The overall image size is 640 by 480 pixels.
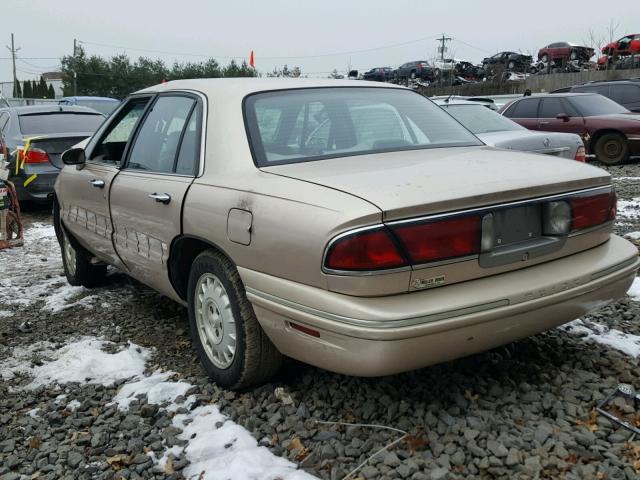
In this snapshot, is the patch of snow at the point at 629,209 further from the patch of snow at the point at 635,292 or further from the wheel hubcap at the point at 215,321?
the wheel hubcap at the point at 215,321

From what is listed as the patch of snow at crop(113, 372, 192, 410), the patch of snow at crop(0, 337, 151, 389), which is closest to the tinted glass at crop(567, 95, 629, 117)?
the patch of snow at crop(0, 337, 151, 389)

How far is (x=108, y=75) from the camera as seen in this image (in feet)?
172

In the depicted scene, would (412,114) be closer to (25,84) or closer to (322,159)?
(322,159)

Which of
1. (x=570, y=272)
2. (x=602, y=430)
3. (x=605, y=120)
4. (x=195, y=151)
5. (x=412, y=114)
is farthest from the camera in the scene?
(x=605, y=120)

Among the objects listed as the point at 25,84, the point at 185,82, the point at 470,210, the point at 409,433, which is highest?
the point at 25,84

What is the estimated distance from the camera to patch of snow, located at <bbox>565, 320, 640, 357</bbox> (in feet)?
11.4

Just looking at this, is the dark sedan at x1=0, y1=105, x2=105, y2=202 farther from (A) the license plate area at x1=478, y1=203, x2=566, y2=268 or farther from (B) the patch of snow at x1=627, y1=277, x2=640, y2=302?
(A) the license plate area at x1=478, y1=203, x2=566, y2=268

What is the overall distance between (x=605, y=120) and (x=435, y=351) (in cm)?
1136

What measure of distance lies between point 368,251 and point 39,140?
7.41 metres

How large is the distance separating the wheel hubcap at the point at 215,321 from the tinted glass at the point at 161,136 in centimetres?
74

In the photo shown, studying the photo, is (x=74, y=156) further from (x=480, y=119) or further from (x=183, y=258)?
(x=480, y=119)

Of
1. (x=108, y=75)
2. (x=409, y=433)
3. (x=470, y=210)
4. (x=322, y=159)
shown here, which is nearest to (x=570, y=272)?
(x=470, y=210)

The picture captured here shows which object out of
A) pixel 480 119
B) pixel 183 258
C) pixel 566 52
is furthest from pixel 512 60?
pixel 183 258

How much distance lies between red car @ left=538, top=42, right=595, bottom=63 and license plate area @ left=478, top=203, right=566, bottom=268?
34.2m
